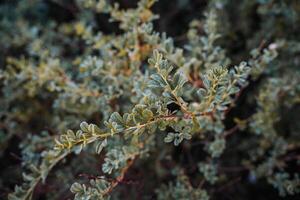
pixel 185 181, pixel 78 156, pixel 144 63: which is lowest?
pixel 185 181

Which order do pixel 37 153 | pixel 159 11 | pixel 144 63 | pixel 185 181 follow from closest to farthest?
pixel 185 181 → pixel 37 153 → pixel 144 63 → pixel 159 11

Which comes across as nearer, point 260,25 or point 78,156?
point 78,156

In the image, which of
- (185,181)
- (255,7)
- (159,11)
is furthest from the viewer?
(159,11)

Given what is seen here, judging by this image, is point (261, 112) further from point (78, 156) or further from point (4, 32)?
point (4, 32)

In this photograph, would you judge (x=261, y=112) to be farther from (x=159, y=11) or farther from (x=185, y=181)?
(x=159, y=11)

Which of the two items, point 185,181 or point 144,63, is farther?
point 144,63

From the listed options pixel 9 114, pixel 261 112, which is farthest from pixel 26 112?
pixel 261 112

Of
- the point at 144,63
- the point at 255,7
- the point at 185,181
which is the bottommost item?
the point at 185,181

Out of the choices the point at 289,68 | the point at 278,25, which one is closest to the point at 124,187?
the point at 289,68

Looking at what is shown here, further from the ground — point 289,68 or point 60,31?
point 60,31
